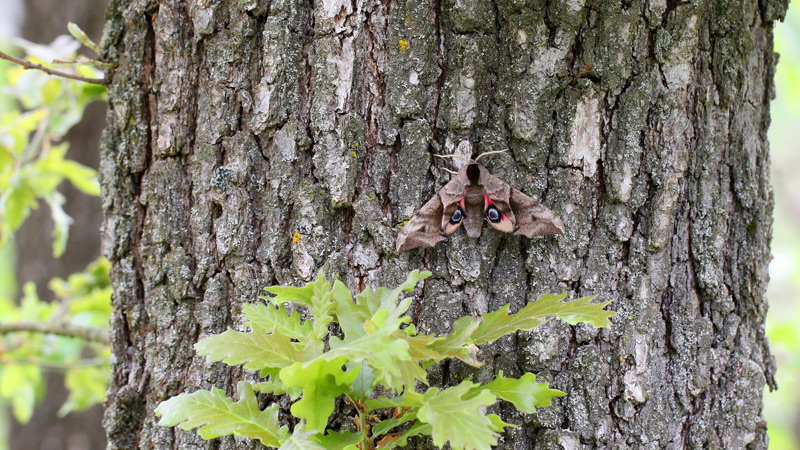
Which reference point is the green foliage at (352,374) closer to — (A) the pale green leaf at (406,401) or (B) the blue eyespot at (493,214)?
(A) the pale green leaf at (406,401)

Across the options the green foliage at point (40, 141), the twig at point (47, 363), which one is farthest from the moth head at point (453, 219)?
the twig at point (47, 363)

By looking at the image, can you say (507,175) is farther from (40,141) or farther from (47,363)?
(47,363)

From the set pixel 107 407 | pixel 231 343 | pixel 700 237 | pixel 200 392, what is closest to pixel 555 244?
pixel 700 237

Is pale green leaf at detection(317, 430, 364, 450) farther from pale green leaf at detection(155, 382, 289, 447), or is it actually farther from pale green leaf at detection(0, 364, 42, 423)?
pale green leaf at detection(0, 364, 42, 423)

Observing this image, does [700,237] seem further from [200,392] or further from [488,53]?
[200,392]

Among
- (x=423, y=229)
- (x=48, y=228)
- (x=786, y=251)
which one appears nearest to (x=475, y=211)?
(x=423, y=229)

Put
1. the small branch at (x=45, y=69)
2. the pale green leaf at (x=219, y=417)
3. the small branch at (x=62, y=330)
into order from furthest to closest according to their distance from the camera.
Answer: the small branch at (x=62, y=330)
the small branch at (x=45, y=69)
the pale green leaf at (x=219, y=417)
